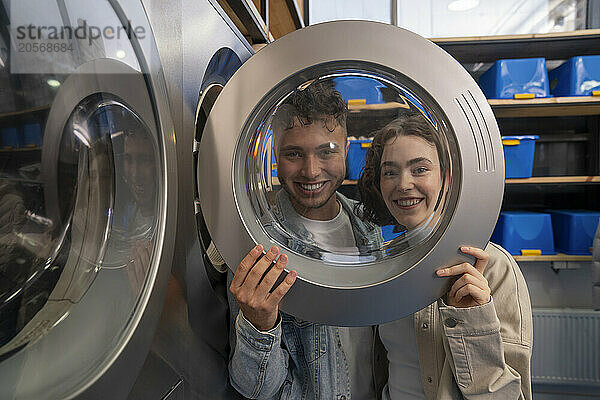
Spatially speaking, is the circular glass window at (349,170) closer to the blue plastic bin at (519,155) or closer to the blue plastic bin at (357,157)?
the blue plastic bin at (357,157)

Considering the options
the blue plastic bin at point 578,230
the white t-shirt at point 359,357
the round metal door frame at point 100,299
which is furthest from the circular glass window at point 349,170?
the blue plastic bin at point 578,230

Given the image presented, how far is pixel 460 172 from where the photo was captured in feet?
1.80

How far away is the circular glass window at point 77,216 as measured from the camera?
243 mm

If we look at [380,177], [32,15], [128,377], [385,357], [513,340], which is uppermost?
[32,15]

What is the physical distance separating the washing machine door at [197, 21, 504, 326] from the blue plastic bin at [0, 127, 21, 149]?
31cm

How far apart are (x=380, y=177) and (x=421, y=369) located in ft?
1.38

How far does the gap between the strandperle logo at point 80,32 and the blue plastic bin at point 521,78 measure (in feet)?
7.09

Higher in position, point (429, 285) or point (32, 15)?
point (32, 15)

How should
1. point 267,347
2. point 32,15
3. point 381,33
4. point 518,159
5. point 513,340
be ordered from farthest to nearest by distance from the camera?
1. point 518,159
2. point 513,340
3. point 267,347
4. point 381,33
5. point 32,15

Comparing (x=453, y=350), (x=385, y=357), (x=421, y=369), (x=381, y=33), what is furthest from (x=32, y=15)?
(x=385, y=357)

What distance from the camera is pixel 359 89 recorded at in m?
0.60

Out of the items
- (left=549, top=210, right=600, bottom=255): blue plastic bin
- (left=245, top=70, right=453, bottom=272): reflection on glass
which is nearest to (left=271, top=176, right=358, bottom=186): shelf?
(left=245, top=70, right=453, bottom=272): reflection on glass

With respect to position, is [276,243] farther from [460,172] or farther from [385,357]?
[385,357]

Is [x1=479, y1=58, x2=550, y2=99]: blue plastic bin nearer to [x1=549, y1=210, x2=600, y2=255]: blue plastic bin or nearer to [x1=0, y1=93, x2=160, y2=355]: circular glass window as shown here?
[x1=549, y1=210, x2=600, y2=255]: blue plastic bin
